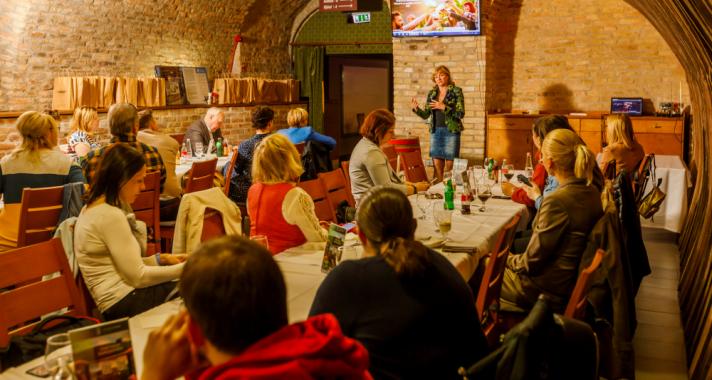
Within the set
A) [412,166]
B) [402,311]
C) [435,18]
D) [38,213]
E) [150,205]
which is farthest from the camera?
[435,18]

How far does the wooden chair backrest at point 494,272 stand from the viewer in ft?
10.7

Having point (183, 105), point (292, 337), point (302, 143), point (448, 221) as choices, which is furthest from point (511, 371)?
point (183, 105)

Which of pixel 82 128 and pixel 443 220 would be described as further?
pixel 82 128

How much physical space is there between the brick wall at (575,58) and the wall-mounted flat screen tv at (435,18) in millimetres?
695

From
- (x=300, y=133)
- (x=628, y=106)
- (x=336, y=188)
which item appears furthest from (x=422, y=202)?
(x=628, y=106)

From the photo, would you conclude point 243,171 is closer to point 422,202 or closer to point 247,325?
point 422,202

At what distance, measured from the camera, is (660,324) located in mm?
5141

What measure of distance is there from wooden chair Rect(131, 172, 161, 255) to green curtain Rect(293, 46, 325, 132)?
9644 mm

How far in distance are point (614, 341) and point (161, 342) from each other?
3010mm

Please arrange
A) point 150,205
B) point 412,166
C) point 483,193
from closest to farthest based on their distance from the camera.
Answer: point 483,193 → point 150,205 → point 412,166

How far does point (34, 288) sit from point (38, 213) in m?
2.05

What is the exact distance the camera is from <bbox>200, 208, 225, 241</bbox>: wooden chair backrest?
3.88 m

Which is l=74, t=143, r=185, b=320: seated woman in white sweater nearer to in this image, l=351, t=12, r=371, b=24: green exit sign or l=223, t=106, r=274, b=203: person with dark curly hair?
l=223, t=106, r=274, b=203: person with dark curly hair

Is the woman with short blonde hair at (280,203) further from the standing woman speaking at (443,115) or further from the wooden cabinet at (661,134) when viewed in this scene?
the wooden cabinet at (661,134)
